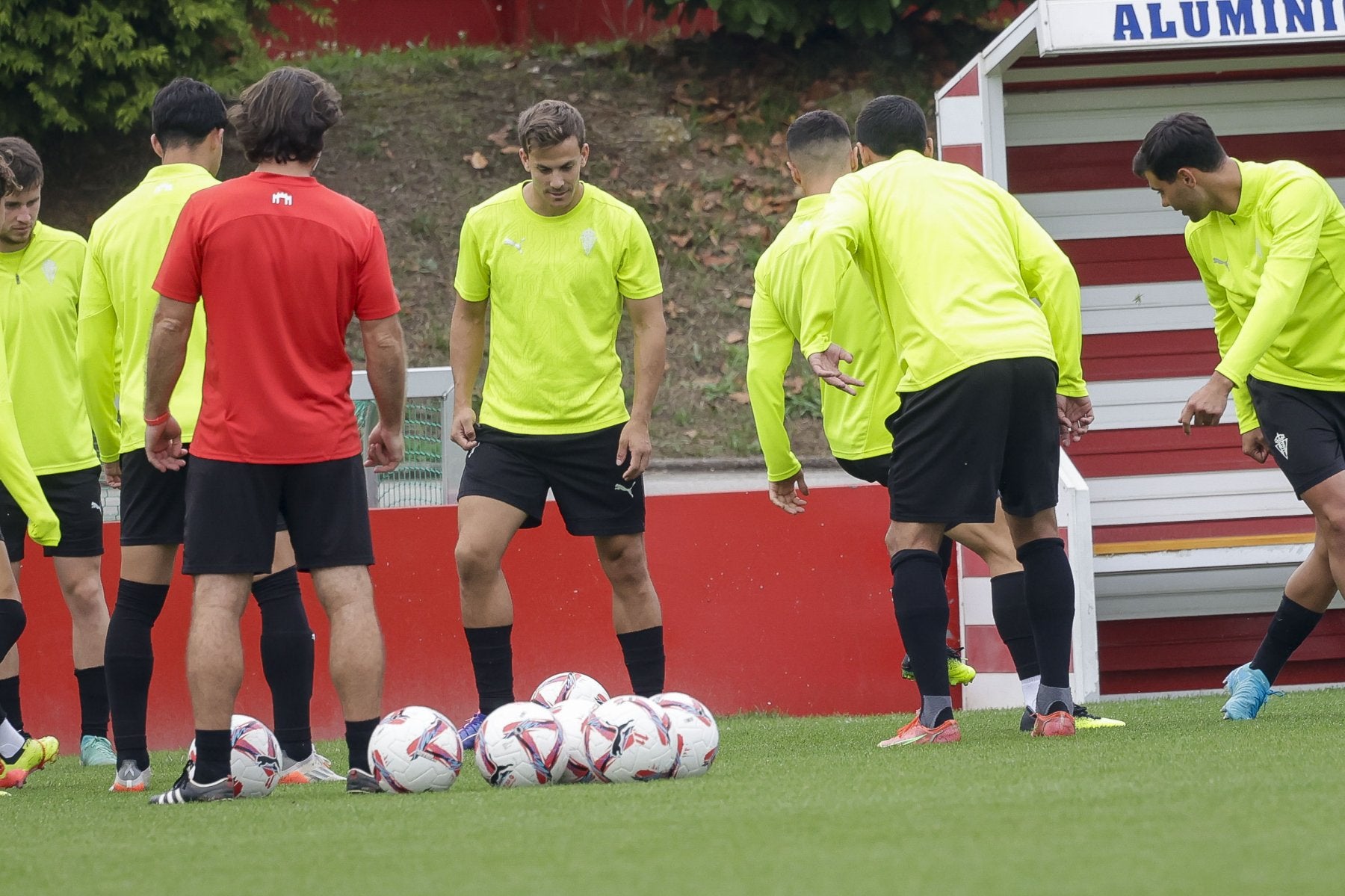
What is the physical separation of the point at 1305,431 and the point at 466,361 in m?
2.84

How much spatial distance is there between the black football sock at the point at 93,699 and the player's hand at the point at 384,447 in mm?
2145

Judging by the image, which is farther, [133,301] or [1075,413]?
[1075,413]

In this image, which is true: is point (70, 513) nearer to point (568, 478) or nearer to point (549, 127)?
point (568, 478)

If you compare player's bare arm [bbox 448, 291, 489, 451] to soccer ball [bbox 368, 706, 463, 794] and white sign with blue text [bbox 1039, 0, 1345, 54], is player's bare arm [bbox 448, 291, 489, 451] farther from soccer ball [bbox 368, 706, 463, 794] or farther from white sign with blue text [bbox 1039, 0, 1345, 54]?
white sign with blue text [bbox 1039, 0, 1345, 54]

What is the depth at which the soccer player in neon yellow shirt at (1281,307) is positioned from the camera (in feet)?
17.9

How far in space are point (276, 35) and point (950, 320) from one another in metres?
10.7

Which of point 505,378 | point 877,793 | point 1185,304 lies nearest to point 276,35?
point 1185,304

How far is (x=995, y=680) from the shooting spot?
24.3 feet

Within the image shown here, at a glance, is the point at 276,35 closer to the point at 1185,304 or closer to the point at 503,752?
the point at 1185,304

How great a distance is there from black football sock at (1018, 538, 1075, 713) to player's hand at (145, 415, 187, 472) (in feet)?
8.29

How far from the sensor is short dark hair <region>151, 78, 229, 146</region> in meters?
5.36

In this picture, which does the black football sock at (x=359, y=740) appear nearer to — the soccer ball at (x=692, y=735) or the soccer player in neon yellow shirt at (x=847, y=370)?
the soccer ball at (x=692, y=735)

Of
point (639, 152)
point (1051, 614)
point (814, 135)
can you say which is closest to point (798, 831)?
point (1051, 614)

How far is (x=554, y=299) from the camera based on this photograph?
19.1 ft
